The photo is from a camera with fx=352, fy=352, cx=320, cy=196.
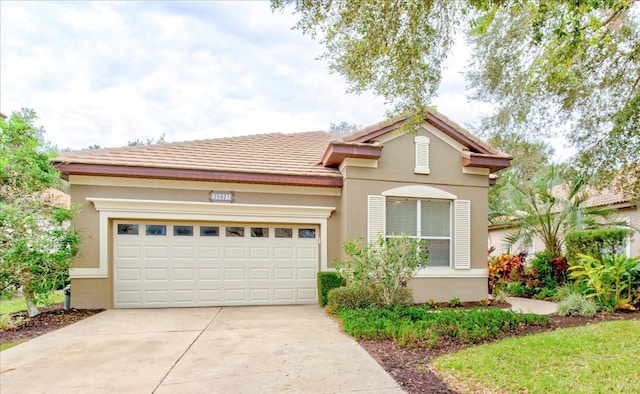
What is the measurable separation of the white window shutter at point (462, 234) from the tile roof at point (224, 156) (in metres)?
3.45

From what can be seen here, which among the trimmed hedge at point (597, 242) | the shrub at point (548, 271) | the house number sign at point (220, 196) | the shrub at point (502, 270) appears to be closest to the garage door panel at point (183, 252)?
the house number sign at point (220, 196)

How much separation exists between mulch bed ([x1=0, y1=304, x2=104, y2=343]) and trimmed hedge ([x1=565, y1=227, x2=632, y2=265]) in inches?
491

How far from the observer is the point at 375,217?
9078mm

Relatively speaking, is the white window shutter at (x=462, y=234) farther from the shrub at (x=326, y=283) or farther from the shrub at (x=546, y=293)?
the shrub at (x=326, y=283)

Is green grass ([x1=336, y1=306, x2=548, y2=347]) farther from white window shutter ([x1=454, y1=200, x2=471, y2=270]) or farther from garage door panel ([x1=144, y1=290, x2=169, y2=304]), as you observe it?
garage door panel ([x1=144, y1=290, x2=169, y2=304])

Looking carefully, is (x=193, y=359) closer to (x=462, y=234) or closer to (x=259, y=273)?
(x=259, y=273)

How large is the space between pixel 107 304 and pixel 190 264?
2.03m

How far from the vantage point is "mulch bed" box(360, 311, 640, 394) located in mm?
4016

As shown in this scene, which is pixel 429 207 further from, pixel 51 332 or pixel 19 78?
pixel 19 78

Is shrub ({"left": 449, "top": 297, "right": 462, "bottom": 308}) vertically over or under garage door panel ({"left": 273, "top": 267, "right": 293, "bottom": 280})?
under

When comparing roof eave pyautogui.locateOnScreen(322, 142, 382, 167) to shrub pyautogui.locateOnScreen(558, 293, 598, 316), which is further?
roof eave pyautogui.locateOnScreen(322, 142, 382, 167)

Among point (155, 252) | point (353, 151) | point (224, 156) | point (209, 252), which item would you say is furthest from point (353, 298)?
point (224, 156)

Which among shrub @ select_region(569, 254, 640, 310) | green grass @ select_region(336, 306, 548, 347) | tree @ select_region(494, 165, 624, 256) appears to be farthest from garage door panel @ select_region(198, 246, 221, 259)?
tree @ select_region(494, 165, 624, 256)

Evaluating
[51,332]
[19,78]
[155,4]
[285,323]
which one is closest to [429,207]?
[285,323]
